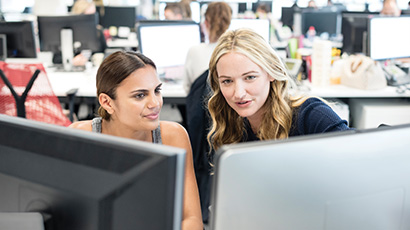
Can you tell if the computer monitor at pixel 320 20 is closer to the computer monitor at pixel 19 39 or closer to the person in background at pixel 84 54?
the person in background at pixel 84 54

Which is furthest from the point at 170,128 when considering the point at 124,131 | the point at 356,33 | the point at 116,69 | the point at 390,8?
the point at 390,8

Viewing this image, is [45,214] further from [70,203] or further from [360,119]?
[360,119]

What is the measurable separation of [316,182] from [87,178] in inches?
12.9

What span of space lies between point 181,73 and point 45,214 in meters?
2.74

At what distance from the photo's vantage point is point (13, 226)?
736 mm

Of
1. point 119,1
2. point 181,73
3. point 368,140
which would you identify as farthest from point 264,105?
point 119,1

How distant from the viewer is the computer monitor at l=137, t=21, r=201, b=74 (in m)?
3.26

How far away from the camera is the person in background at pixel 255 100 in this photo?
1271 millimetres

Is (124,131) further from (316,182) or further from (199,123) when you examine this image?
(199,123)

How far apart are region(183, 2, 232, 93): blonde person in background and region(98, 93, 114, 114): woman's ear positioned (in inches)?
57.3

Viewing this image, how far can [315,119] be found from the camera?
129 centimetres

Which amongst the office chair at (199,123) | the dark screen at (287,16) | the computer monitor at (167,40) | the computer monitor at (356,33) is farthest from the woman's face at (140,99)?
the dark screen at (287,16)

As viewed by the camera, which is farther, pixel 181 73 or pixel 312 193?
pixel 181 73

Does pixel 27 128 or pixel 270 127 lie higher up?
pixel 27 128
